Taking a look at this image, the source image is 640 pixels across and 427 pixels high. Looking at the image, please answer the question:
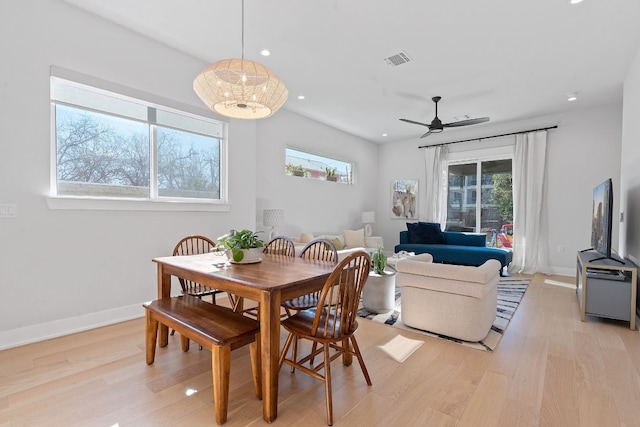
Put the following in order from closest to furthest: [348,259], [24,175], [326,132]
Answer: [348,259] < [24,175] < [326,132]

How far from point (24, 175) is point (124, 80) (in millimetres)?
1233

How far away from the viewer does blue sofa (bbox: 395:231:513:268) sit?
505 cm

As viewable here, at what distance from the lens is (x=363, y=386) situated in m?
1.94

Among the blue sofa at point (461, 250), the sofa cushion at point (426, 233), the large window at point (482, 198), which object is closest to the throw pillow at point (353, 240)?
the blue sofa at point (461, 250)

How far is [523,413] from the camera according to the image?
1697 mm

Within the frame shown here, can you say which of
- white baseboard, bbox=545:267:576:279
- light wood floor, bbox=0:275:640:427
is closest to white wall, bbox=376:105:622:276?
white baseboard, bbox=545:267:576:279

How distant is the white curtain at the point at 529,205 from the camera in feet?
17.9

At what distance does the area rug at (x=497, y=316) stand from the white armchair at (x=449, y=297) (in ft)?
0.17

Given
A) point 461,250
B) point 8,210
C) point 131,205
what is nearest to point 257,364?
point 131,205

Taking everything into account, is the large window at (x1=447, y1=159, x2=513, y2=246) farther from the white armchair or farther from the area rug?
the white armchair

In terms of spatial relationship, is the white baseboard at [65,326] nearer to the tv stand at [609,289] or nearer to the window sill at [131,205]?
the window sill at [131,205]

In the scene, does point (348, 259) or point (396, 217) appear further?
point (396, 217)

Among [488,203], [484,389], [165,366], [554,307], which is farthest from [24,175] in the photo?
[488,203]

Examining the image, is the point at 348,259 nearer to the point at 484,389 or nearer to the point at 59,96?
the point at 484,389
